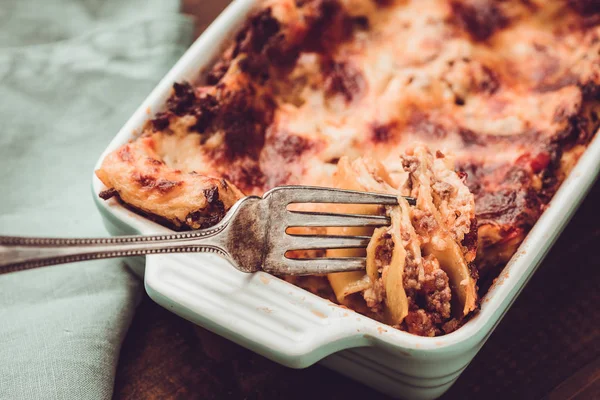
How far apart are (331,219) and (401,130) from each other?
561 mm

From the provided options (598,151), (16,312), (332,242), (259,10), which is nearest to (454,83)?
(598,151)

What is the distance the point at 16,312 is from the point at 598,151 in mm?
1627

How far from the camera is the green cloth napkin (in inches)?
66.9

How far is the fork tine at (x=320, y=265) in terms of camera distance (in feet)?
5.11

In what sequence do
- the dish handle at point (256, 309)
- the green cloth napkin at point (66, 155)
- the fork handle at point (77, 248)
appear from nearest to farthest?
the fork handle at point (77, 248)
the dish handle at point (256, 309)
the green cloth napkin at point (66, 155)

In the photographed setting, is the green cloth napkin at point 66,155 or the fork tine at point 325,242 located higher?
the fork tine at point 325,242

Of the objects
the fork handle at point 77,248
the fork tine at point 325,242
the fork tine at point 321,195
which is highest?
the fork handle at point 77,248

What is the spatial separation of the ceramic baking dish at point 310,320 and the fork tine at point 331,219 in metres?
0.14

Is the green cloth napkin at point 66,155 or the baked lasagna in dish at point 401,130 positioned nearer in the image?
the baked lasagna in dish at point 401,130

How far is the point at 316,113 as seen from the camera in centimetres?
210

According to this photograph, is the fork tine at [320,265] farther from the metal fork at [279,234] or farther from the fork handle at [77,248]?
the fork handle at [77,248]

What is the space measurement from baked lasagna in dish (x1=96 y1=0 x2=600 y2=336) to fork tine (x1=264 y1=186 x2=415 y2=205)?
8cm

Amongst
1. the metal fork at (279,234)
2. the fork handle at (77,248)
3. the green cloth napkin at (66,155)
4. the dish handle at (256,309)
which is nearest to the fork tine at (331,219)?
the metal fork at (279,234)

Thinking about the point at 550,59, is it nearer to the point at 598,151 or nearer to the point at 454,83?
the point at 454,83
